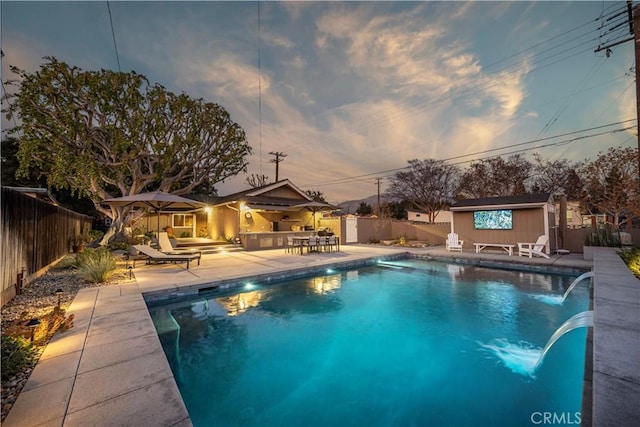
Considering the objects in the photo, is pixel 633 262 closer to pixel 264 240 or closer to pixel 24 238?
pixel 264 240

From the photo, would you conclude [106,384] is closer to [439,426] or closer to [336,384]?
[336,384]

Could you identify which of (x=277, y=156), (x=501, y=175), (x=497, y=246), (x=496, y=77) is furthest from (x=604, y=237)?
(x=277, y=156)

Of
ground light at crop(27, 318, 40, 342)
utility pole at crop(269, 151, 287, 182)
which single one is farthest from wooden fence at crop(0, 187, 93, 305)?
utility pole at crop(269, 151, 287, 182)

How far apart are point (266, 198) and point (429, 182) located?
77.1 feet

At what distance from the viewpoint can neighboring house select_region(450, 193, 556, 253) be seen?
12727 millimetres

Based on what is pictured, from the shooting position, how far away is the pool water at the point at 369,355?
10.6 feet

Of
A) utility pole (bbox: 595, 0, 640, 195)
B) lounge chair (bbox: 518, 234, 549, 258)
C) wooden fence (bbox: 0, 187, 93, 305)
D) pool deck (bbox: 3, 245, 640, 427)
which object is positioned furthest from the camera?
lounge chair (bbox: 518, 234, 549, 258)

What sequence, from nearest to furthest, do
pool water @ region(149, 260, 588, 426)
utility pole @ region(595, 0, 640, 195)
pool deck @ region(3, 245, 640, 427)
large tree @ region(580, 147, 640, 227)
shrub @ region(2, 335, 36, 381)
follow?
pool deck @ region(3, 245, 640, 427), shrub @ region(2, 335, 36, 381), pool water @ region(149, 260, 588, 426), utility pole @ region(595, 0, 640, 195), large tree @ region(580, 147, 640, 227)

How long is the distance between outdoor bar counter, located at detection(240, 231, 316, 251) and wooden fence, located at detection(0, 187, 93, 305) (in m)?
7.39

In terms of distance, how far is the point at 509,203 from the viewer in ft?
44.9

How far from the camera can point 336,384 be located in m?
3.78

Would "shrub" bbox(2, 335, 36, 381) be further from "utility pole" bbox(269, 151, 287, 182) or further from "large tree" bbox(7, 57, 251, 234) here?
"utility pole" bbox(269, 151, 287, 182)

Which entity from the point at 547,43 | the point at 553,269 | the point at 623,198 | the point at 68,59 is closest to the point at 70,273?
the point at 68,59

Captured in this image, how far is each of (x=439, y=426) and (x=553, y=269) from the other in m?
9.92
